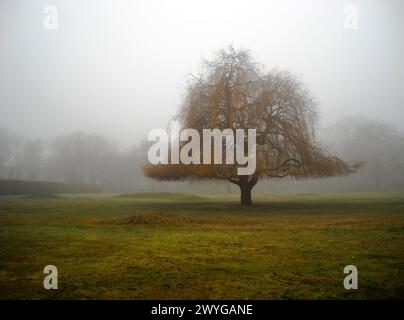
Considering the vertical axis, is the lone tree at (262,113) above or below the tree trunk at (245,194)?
above

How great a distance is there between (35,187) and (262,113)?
40.4m

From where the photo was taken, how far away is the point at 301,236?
34.6 feet

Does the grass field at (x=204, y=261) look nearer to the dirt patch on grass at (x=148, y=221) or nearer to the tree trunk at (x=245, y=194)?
the dirt patch on grass at (x=148, y=221)

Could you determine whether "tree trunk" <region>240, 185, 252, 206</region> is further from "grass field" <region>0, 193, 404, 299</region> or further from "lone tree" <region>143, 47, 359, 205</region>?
"grass field" <region>0, 193, 404, 299</region>

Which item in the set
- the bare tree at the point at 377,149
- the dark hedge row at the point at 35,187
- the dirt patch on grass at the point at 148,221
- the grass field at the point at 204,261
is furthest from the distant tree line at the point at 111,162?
the grass field at the point at 204,261

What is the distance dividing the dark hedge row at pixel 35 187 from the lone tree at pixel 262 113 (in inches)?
1242

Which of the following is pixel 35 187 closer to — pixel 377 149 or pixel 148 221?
pixel 148 221

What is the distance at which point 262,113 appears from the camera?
22.9 metres

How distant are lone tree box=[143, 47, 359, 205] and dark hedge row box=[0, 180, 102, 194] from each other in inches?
1242

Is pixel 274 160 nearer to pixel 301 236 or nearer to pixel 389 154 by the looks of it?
pixel 301 236

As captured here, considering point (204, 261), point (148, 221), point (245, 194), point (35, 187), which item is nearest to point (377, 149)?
point (245, 194)

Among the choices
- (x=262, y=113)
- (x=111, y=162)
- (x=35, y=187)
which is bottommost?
(x=35, y=187)

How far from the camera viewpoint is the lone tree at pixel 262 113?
22.6 metres
